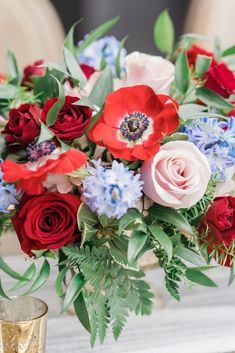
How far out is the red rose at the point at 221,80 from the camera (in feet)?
2.71

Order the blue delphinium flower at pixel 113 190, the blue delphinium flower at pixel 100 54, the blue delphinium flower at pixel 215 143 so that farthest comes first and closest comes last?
the blue delphinium flower at pixel 100 54, the blue delphinium flower at pixel 215 143, the blue delphinium flower at pixel 113 190

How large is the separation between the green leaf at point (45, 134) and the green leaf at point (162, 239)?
5.7 inches

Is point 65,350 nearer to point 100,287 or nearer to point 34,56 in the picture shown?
point 100,287

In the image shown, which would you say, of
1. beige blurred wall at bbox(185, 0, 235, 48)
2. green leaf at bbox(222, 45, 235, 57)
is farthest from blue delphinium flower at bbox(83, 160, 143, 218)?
beige blurred wall at bbox(185, 0, 235, 48)

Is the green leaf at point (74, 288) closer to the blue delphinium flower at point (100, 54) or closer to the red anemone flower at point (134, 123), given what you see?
the red anemone flower at point (134, 123)

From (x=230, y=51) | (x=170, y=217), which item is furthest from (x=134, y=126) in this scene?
(x=230, y=51)

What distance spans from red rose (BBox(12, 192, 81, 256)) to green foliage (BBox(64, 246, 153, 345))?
0.02 metres

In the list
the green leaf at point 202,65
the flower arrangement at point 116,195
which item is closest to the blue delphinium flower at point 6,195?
the flower arrangement at point 116,195

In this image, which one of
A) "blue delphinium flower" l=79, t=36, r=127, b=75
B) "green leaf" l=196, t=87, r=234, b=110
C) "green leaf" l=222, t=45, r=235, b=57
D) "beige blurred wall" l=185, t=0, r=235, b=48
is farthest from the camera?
"beige blurred wall" l=185, t=0, r=235, b=48

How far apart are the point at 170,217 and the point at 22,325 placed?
0.19 metres

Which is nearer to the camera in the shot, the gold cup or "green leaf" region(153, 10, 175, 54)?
the gold cup

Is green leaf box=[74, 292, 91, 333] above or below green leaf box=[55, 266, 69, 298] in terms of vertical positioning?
below

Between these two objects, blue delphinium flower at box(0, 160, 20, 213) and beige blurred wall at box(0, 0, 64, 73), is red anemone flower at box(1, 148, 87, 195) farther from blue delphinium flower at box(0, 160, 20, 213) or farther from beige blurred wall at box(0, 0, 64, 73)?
beige blurred wall at box(0, 0, 64, 73)

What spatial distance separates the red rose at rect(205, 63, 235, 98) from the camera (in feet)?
2.71
